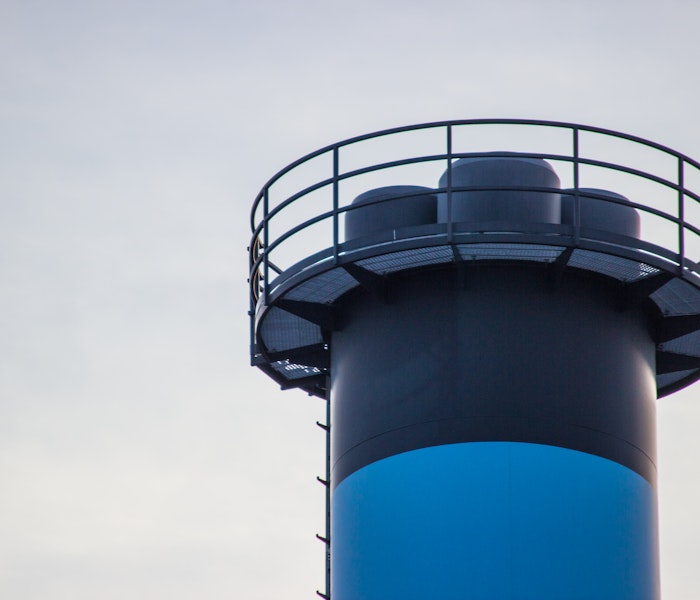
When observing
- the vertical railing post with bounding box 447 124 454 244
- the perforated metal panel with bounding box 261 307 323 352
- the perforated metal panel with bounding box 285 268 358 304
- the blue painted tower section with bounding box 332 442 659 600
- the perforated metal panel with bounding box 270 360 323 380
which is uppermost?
the vertical railing post with bounding box 447 124 454 244

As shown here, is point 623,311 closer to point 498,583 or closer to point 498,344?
point 498,344

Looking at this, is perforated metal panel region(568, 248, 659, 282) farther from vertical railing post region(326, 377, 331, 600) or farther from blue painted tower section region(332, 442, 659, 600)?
vertical railing post region(326, 377, 331, 600)

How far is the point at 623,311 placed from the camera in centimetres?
1970

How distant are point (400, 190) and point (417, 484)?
11.4 ft

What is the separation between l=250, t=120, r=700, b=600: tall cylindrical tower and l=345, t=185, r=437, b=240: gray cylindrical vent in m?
0.02

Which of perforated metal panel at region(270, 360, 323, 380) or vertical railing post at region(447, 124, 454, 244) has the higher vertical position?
vertical railing post at region(447, 124, 454, 244)

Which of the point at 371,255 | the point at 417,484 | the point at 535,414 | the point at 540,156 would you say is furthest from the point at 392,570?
the point at 540,156

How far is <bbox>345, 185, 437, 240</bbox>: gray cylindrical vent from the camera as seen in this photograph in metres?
19.4

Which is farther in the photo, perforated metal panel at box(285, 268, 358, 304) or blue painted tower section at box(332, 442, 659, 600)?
perforated metal panel at box(285, 268, 358, 304)

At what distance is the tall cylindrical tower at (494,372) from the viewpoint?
18.4m

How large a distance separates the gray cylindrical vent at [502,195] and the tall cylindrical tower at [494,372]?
0.9 inches

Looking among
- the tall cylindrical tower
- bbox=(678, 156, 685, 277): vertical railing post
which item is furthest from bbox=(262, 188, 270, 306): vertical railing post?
bbox=(678, 156, 685, 277): vertical railing post

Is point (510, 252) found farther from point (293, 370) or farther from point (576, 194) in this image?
point (293, 370)

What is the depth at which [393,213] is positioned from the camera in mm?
19453
